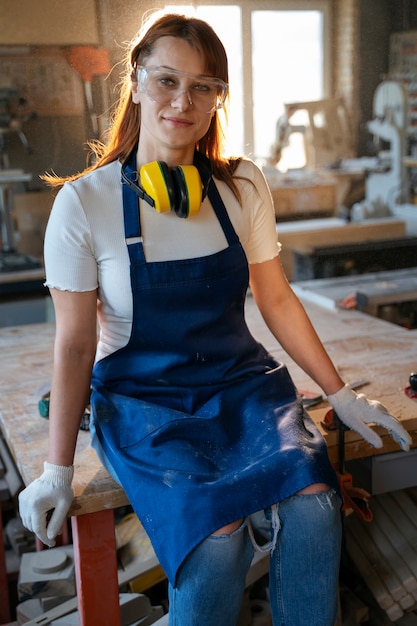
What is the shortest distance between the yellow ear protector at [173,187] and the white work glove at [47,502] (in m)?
0.55

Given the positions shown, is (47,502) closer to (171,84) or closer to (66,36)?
(171,84)

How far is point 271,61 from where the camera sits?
11.6ft

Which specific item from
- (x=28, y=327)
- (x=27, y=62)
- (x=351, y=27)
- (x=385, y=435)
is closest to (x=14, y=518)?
(x=28, y=327)

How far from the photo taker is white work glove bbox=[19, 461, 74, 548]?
135cm

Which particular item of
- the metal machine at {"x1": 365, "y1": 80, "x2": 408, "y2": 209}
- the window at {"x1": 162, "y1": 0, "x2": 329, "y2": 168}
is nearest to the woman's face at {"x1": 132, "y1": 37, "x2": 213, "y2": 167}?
the window at {"x1": 162, "y1": 0, "x2": 329, "y2": 168}

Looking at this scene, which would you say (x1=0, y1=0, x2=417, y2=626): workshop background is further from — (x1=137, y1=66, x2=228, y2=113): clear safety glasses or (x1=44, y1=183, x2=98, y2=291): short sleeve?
(x1=137, y1=66, x2=228, y2=113): clear safety glasses

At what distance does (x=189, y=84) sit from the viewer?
1469 millimetres

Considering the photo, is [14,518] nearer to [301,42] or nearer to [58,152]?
[58,152]

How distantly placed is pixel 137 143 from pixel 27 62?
1.02m

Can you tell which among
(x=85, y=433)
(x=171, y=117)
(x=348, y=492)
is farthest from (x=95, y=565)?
(x=171, y=117)

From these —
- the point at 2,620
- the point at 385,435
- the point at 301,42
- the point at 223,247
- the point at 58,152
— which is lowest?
the point at 2,620

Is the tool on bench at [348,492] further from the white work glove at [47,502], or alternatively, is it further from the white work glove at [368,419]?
the white work glove at [47,502]

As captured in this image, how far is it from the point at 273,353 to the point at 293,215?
8.00ft

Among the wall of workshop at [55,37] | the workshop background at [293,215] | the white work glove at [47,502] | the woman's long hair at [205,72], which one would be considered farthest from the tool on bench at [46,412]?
the wall of workshop at [55,37]
